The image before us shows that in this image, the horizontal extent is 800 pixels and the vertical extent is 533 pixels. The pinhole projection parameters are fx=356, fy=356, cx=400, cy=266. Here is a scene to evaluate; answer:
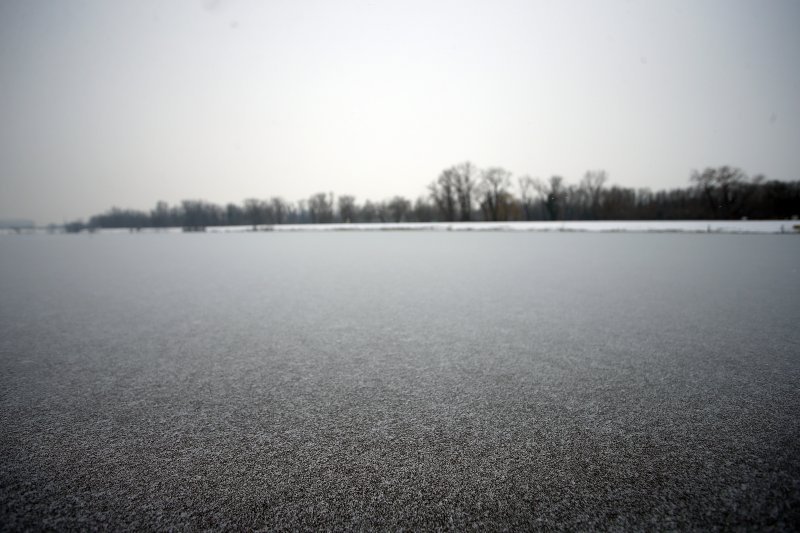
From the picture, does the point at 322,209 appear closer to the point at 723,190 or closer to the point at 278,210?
the point at 278,210

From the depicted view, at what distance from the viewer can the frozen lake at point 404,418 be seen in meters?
1.92

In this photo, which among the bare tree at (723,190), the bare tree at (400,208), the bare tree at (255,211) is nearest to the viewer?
the bare tree at (723,190)

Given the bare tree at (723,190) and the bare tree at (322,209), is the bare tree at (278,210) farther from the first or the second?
the bare tree at (723,190)

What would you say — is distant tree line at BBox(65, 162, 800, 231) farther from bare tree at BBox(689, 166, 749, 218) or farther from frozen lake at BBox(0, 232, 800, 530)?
frozen lake at BBox(0, 232, 800, 530)

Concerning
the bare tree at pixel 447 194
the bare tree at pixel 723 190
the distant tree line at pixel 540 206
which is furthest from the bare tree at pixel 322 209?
the bare tree at pixel 723 190

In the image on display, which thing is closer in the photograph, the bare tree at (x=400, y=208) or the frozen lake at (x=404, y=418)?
the frozen lake at (x=404, y=418)

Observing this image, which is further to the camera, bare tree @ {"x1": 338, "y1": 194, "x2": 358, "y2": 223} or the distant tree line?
bare tree @ {"x1": 338, "y1": 194, "x2": 358, "y2": 223}

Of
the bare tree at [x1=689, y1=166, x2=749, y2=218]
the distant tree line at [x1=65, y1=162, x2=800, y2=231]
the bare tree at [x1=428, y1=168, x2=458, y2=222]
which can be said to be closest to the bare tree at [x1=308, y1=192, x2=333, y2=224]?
the distant tree line at [x1=65, y1=162, x2=800, y2=231]

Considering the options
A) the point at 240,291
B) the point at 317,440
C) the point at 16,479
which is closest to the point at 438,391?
the point at 317,440

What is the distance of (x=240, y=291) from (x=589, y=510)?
807cm

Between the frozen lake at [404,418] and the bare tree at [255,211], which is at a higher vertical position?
the bare tree at [255,211]

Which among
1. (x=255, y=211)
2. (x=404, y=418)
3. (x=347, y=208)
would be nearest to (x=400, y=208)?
(x=347, y=208)

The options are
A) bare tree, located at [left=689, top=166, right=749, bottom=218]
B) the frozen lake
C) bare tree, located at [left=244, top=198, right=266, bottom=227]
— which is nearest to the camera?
the frozen lake

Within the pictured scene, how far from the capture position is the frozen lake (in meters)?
1.92
